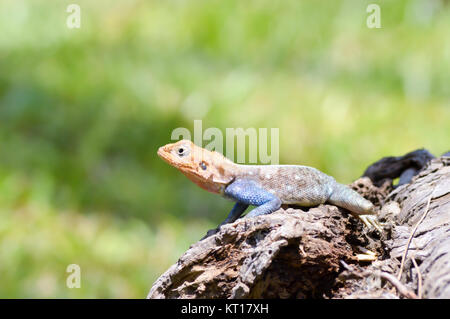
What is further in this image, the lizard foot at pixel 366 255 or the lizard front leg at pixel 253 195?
the lizard front leg at pixel 253 195

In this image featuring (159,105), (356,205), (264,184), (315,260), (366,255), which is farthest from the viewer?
(159,105)

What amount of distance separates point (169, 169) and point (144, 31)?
189cm

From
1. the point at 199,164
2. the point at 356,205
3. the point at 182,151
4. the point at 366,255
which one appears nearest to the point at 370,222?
the point at 356,205

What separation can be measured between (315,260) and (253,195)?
0.65 m

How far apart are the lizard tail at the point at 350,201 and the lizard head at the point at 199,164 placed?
1.79ft

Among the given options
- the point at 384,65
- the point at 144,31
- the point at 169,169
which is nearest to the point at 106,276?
the point at 169,169

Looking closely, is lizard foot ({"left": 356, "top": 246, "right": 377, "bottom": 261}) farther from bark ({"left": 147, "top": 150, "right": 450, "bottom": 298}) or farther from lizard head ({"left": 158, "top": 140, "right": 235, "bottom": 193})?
lizard head ({"left": 158, "top": 140, "right": 235, "bottom": 193})

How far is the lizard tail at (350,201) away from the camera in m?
2.84

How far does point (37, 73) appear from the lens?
582 cm

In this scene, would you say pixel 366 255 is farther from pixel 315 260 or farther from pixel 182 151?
pixel 182 151

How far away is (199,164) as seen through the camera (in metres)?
3.02

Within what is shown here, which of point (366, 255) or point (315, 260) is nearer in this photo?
point (315, 260)

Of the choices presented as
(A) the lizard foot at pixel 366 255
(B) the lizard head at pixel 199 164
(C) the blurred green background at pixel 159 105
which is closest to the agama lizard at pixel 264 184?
(B) the lizard head at pixel 199 164

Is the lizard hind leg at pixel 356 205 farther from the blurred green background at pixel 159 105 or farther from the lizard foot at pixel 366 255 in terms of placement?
the blurred green background at pixel 159 105
